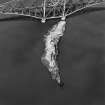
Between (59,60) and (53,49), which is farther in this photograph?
(53,49)

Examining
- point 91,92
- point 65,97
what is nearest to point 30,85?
point 65,97

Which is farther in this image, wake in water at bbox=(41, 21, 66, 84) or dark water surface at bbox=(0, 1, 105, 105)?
wake in water at bbox=(41, 21, 66, 84)

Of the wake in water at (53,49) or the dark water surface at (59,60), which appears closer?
the dark water surface at (59,60)

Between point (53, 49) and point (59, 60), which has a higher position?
point (53, 49)
